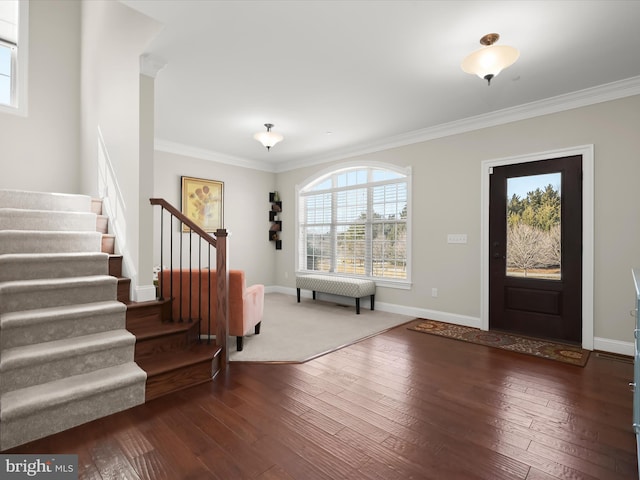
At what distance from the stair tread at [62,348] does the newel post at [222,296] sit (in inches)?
28.8

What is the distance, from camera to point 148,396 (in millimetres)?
2398

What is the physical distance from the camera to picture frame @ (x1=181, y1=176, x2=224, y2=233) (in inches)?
226

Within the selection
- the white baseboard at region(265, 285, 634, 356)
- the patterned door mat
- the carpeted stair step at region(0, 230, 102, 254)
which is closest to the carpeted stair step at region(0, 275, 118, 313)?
the carpeted stair step at region(0, 230, 102, 254)

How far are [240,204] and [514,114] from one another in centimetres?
486

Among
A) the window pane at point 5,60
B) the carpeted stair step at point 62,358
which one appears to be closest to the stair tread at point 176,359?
the carpeted stair step at point 62,358

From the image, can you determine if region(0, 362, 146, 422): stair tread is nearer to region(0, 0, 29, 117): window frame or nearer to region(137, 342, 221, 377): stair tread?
region(137, 342, 221, 377): stair tread

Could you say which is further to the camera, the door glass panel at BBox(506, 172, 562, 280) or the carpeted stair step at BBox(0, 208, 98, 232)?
the door glass panel at BBox(506, 172, 562, 280)

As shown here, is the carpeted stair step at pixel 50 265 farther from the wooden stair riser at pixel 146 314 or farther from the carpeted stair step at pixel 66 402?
the carpeted stair step at pixel 66 402

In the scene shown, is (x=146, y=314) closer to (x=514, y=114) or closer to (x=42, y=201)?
(x=42, y=201)

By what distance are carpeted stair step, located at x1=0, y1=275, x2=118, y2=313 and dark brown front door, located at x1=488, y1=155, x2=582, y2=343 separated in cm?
436

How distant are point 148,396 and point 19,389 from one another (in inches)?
29.5

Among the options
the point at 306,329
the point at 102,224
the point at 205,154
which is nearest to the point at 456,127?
the point at 306,329

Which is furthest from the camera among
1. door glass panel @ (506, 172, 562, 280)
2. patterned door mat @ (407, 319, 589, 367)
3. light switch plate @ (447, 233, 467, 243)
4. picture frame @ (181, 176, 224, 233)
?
picture frame @ (181, 176, 224, 233)

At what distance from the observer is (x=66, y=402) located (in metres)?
2.02
